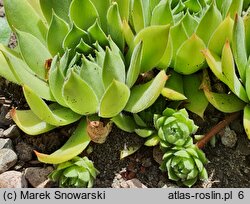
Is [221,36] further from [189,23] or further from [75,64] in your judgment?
[75,64]

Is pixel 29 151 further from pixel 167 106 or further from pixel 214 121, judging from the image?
pixel 214 121

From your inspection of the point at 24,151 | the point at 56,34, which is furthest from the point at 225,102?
the point at 24,151

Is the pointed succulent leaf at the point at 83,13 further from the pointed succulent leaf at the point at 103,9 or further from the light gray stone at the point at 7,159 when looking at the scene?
the light gray stone at the point at 7,159

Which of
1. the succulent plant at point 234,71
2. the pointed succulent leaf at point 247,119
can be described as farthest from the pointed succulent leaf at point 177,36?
the pointed succulent leaf at point 247,119

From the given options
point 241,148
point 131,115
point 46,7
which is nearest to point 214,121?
point 241,148

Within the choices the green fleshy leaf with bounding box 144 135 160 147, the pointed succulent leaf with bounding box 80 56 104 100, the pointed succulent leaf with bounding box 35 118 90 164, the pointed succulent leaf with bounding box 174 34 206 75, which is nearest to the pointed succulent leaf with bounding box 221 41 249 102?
the pointed succulent leaf with bounding box 174 34 206 75

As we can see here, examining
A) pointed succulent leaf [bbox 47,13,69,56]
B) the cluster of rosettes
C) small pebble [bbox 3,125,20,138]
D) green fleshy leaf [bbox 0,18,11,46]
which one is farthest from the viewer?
green fleshy leaf [bbox 0,18,11,46]

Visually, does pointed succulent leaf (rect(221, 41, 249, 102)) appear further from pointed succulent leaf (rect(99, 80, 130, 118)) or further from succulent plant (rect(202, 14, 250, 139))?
pointed succulent leaf (rect(99, 80, 130, 118))

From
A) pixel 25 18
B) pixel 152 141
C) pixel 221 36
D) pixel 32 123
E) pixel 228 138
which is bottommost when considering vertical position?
pixel 228 138
